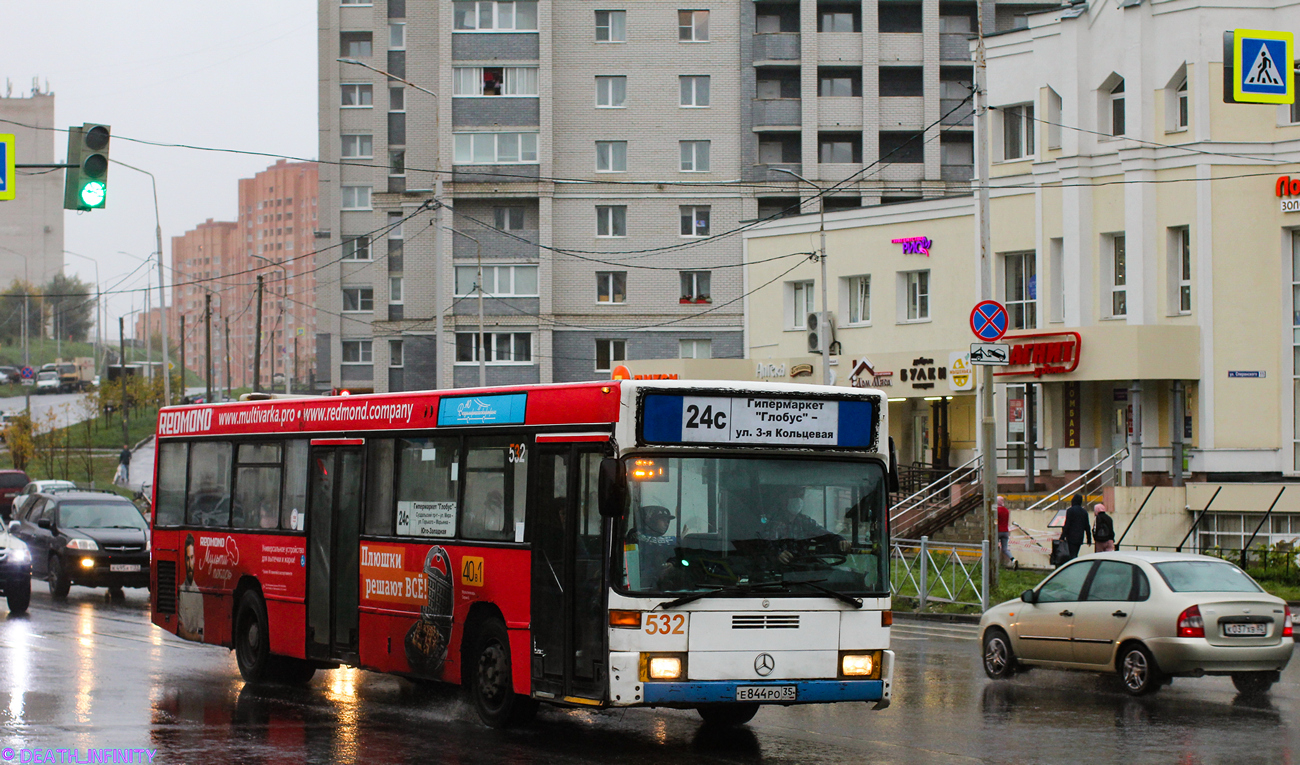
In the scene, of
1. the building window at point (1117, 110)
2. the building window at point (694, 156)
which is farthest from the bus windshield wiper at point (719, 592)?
the building window at point (694, 156)

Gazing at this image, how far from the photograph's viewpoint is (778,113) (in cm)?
6362

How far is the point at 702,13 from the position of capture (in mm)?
63719

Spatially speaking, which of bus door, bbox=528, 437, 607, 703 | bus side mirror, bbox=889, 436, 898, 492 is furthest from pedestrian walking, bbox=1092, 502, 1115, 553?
bus door, bbox=528, 437, 607, 703

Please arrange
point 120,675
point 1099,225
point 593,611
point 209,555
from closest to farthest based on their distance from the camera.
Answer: point 593,611, point 120,675, point 209,555, point 1099,225

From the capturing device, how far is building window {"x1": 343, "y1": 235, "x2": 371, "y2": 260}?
76125 millimetres

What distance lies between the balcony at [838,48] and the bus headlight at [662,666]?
5543 centimetres

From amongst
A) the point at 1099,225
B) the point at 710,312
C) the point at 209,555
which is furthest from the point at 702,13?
the point at 209,555

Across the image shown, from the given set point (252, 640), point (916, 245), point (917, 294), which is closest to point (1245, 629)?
point (252, 640)

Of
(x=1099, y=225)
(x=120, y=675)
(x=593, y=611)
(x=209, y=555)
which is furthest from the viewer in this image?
(x=1099, y=225)

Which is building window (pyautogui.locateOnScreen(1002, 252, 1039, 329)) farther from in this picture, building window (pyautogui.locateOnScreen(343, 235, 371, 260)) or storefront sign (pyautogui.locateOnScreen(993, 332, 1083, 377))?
building window (pyautogui.locateOnScreen(343, 235, 371, 260))

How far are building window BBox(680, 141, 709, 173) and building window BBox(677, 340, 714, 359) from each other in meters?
7.22

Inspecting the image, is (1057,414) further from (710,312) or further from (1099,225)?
(710,312)

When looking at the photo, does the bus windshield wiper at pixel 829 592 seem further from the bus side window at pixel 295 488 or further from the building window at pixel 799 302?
the building window at pixel 799 302

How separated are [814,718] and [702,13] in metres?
53.9
